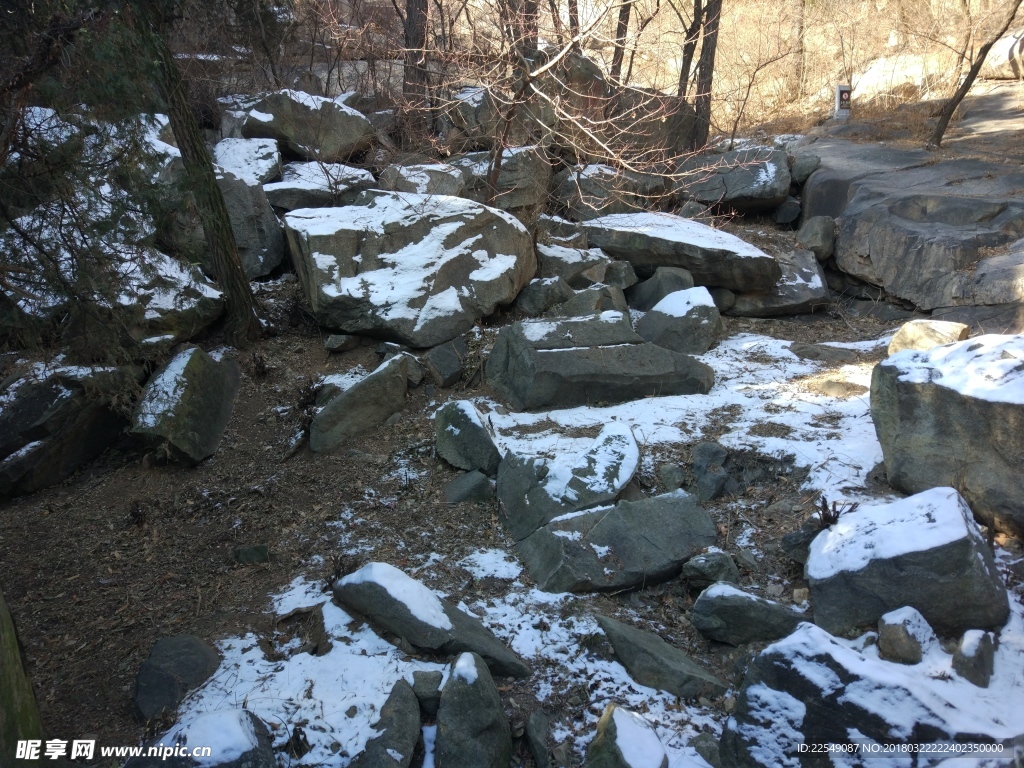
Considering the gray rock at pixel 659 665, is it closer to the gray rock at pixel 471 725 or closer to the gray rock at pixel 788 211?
the gray rock at pixel 471 725

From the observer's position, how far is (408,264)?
714 cm

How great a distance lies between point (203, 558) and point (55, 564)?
99 cm

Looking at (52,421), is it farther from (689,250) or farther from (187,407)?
(689,250)

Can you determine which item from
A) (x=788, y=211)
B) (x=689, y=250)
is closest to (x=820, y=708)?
(x=689, y=250)

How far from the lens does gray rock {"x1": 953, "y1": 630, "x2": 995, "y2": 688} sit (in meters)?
3.08

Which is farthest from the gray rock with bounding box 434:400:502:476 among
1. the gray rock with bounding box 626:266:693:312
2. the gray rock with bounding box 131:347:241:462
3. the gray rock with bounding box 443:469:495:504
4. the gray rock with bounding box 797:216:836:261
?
the gray rock with bounding box 797:216:836:261

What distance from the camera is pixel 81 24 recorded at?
3.90m

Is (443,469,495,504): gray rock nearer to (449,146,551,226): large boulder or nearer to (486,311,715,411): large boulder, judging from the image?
(486,311,715,411): large boulder

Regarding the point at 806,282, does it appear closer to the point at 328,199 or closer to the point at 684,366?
the point at 684,366

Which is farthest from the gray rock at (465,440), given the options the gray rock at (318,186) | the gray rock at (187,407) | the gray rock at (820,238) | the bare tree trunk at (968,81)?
the bare tree trunk at (968,81)

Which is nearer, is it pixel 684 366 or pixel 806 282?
pixel 684 366

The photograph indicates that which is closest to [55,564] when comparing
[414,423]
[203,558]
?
[203,558]

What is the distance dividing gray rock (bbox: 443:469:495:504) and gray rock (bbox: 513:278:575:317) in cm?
278

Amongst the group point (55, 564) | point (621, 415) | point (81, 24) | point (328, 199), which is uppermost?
point (81, 24)
